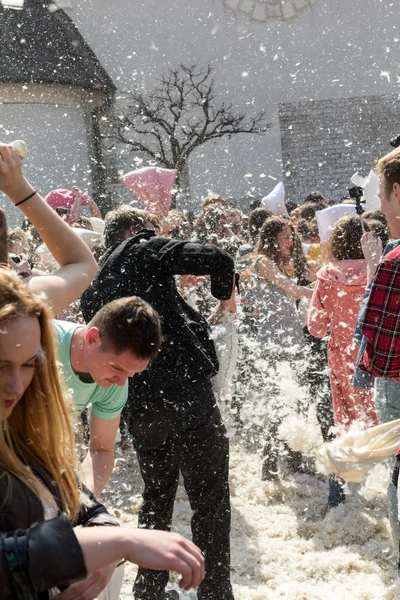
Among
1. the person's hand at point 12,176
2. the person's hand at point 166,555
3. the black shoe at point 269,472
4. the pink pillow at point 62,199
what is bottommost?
the black shoe at point 269,472

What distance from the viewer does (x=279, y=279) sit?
16.2 ft

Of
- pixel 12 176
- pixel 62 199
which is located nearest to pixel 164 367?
pixel 12 176

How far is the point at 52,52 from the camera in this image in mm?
19719

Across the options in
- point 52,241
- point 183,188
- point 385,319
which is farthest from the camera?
point 183,188

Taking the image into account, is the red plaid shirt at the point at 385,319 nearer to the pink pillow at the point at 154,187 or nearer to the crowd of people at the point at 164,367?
the crowd of people at the point at 164,367

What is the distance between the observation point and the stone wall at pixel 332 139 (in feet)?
55.9

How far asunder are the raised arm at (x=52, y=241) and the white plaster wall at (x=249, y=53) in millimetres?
13651

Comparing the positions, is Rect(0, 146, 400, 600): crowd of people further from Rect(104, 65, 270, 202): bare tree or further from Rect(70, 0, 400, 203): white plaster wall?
Rect(70, 0, 400, 203): white plaster wall

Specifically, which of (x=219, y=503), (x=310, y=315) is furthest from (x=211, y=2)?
(x=219, y=503)

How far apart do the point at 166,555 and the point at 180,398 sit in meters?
1.94

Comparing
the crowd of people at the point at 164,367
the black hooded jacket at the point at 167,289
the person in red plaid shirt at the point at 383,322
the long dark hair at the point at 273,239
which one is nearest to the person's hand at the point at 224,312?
the crowd of people at the point at 164,367

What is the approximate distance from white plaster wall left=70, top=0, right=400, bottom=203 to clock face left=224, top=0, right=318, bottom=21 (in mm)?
172

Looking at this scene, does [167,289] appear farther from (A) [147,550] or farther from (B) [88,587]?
(A) [147,550]

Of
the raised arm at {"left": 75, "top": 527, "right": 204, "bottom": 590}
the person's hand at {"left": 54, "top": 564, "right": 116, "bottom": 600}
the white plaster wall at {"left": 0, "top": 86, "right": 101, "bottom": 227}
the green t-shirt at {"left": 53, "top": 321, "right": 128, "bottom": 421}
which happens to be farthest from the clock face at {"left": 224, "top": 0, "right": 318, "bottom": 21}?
the raised arm at {"left": 75, "top": 527, "right": 204, "bottom": 590}
